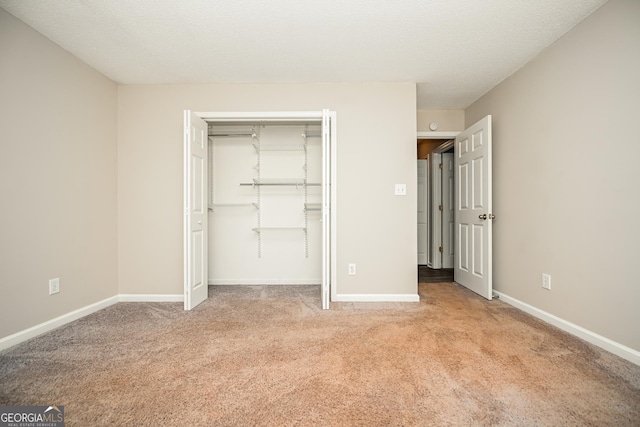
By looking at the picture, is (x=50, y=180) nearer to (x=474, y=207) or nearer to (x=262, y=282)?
(x=262, y=282)

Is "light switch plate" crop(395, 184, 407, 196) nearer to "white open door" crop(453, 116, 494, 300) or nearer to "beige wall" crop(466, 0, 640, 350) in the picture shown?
"white open door" crop(453, 116, 494, 300)

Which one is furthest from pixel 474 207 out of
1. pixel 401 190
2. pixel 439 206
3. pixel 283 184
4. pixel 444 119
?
pixel 283 184

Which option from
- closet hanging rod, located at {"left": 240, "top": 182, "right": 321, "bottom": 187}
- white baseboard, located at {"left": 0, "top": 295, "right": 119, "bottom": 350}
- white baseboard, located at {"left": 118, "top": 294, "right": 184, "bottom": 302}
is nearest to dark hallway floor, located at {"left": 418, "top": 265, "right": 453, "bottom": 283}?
closet hanging rod, located at {"left": 240, "top": 182, "right": 321, "bottom": 187}

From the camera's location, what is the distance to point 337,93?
3.20 m

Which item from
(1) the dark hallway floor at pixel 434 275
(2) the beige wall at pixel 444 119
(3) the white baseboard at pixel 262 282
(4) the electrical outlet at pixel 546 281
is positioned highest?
(2) the beige wall at pixel 444 119

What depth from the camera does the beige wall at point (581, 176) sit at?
186 centimetres

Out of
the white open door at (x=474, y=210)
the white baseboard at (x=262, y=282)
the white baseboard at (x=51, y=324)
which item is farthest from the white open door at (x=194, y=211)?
the white open door at (x=474, y=210)

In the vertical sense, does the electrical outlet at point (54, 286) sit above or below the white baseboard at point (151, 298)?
above

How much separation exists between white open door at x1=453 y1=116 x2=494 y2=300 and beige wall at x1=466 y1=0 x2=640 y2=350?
201mm

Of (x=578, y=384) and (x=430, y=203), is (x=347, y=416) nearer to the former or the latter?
(x=578, y=384)

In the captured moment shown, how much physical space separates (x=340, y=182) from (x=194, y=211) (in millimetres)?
1570

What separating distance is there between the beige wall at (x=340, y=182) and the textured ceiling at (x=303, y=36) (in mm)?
252

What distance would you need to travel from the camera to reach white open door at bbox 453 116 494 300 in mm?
3139

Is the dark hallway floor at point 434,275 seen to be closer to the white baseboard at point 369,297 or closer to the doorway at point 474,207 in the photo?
the doorway at point 474,207
